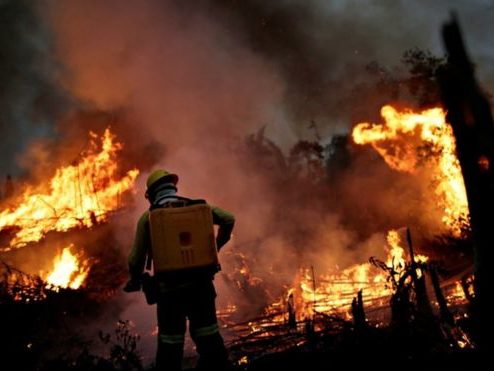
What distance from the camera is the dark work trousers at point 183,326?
3.10 metres

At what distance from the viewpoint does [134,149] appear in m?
19.8

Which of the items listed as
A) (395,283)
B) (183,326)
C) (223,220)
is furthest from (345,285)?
(183,326)

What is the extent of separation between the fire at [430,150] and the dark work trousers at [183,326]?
15.5m

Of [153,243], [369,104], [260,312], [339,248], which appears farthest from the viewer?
[369,104]

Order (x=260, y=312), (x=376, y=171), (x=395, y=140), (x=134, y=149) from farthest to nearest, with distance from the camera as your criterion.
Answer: (x=376, y=171)
(x=395, y=140)
(x=134, y=149)
(x=260, y=312)

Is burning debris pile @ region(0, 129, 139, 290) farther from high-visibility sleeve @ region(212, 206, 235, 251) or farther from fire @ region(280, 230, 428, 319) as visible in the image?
high-visibility sleeve @ region(212, 206, 235, 251)

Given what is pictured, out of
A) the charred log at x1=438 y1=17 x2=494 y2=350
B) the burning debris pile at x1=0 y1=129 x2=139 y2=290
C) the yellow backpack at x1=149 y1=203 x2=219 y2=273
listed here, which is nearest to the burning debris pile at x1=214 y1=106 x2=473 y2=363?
the charred log at x1=438 y1=17 x2=494 y2=350

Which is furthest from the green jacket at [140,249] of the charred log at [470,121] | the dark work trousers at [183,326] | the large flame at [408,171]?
the large flame at [408,171]

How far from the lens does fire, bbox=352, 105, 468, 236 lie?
17.4 m

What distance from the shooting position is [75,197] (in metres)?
16.5

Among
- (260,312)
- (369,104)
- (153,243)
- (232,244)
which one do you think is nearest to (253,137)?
(232,244)

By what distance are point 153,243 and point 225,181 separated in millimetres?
17231

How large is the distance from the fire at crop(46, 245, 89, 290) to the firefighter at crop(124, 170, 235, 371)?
11665 millimetres

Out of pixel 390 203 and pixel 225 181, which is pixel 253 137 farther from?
pixel 390 203
